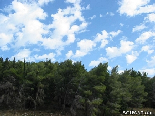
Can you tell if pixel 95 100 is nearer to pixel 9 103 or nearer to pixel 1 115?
pixel 1 115

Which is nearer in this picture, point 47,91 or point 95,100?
point 95,100

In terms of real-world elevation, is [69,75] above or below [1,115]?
above

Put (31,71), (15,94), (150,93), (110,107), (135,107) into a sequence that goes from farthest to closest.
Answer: (150,93)
(135,107)
(31,71)
(15,94)
(110,107)

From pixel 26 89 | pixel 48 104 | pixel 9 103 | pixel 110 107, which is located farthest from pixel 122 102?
pixel 9 103

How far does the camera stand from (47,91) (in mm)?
50594

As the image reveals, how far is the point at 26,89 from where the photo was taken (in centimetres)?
4691

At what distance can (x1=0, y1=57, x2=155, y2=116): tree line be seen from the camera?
133 feet

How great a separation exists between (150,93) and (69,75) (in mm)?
35345

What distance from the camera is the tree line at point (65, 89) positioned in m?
40.7

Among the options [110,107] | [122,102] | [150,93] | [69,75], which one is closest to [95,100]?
[110,107]

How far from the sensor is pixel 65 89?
46.0 meters

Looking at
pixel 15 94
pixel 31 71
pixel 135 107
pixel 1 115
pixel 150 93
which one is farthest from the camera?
pixel 150 93

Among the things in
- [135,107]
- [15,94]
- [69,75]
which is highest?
[69,75]

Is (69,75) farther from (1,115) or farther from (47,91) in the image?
(1,115)
